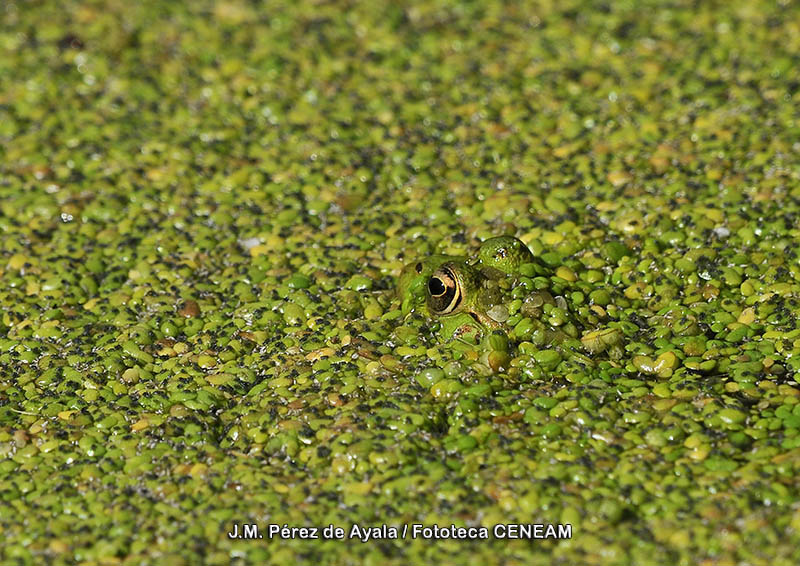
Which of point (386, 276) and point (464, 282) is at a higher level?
point (386, 276)

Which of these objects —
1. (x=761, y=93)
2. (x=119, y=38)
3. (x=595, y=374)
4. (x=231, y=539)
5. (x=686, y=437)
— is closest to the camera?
(x=231, y=539)

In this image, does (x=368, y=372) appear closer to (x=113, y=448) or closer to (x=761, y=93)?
(x=113, y=448)

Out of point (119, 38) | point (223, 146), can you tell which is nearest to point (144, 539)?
point (223, 146)

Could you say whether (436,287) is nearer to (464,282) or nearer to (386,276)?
(464,282)

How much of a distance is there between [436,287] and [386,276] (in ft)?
1.50

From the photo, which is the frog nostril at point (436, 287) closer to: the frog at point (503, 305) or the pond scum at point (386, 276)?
the frog at point (503, 305)

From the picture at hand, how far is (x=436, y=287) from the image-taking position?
3715 mm

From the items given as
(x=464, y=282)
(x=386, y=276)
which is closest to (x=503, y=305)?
(x=464, y=282)

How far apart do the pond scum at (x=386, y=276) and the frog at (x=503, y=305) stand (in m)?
0.03

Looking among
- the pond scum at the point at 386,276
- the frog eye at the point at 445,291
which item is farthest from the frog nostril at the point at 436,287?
the pond scum at the point at 386,276

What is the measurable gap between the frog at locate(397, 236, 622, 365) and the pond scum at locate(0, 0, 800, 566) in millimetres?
32

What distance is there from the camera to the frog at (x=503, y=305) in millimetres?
3631

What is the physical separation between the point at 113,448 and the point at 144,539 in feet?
1.45

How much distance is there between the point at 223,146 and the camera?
4.91 meters
